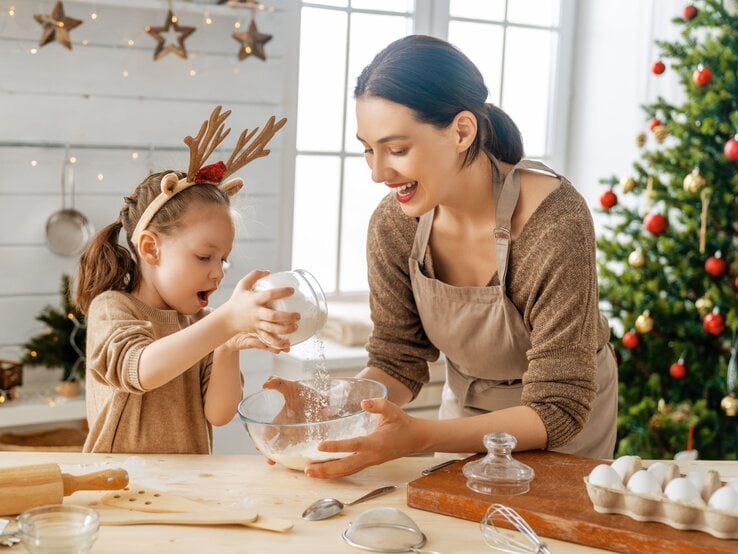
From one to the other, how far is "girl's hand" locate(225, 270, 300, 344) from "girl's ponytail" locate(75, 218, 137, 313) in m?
0.45

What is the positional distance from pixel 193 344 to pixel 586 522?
28.9 inches

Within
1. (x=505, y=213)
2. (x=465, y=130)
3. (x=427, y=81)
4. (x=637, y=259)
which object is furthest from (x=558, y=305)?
(x=637, y=259)

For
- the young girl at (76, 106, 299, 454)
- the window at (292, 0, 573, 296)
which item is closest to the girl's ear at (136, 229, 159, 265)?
the young girl at (76, 106, 299, 454)

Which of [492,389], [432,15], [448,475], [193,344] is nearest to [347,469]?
[448,475]

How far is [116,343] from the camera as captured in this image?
1.81 m

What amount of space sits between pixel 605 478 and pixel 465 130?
77 centimetres

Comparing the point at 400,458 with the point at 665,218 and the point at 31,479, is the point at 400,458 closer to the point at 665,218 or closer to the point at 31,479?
the point at 31,479

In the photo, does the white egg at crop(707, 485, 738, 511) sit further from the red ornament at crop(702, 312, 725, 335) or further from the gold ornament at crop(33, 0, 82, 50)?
the gold ornament at crop(33, 0, 82, 50)

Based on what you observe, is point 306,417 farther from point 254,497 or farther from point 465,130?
point 465,130

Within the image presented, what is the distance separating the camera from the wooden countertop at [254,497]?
4.46 feet

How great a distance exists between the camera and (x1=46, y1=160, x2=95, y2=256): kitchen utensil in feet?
10.9

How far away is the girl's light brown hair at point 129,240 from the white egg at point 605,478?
927 millimetres

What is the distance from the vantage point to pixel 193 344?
1714mm

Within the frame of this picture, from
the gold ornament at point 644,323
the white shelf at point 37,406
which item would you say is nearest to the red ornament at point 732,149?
the gold ornament at point 644,323
